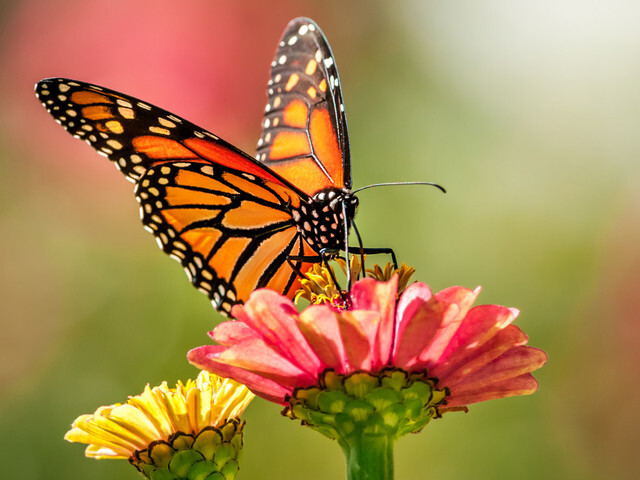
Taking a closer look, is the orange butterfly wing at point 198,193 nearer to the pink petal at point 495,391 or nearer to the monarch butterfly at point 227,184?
the monarch butterfly at point 227,184

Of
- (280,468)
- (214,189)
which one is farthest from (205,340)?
(214,189)

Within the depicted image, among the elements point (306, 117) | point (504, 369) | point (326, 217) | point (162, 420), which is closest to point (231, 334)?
point (162, 420)

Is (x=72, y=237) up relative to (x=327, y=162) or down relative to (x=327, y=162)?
down

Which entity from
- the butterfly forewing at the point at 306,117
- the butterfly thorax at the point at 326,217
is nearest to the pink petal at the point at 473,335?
the butterfly thorax at the point at 326,217

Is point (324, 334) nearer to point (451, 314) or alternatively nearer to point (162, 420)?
point (451, 314)

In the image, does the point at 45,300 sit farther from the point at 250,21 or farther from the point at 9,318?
the point at 250,21
